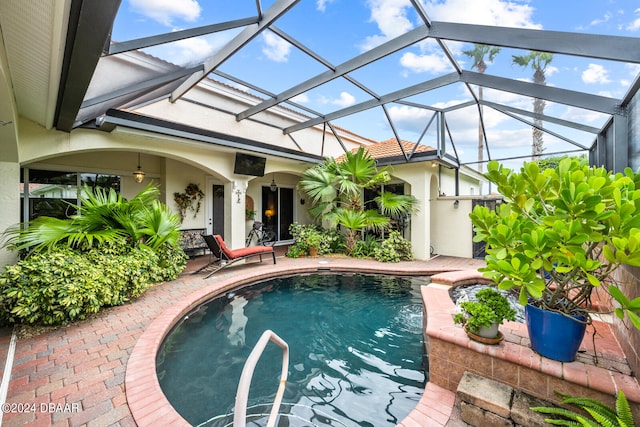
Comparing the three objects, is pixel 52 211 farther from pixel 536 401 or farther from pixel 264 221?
pixel 536 401

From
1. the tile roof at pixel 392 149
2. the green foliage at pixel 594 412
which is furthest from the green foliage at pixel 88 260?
the tile roof at pixel 392 149

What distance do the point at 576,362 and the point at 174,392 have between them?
12.6 ft

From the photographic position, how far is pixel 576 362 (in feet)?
7.40

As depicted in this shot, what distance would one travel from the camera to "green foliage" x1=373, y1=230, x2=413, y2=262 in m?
8.82

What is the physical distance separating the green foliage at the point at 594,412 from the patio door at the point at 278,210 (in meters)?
11.0

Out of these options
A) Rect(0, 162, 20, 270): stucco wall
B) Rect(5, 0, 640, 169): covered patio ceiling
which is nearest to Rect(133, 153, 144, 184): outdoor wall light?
Rect(5, 0, 640, 169): covered patio ceiling

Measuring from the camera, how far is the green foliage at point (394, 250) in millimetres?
8820

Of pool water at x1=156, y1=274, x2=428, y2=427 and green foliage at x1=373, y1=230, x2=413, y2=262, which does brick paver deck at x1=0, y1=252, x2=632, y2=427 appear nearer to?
pool water at x1=156, y1=274, x2=428, y2=427

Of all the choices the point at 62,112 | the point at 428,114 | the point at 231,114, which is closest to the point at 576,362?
the point at 62,112

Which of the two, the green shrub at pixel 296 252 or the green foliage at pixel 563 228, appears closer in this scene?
the green foliage at pixel 563 228

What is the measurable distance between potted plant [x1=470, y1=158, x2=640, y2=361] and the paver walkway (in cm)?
337

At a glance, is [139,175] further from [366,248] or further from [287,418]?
[287,418]

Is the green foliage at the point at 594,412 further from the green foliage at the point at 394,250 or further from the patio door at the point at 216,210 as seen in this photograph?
the patio door at the point at 216,210

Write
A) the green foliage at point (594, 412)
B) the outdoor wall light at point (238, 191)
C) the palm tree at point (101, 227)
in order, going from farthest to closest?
the outdoor wall light at point (238, 191)
the palm tree at point (101, 227)
the green foliage at point (594, 412)
